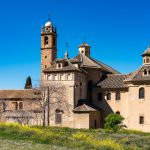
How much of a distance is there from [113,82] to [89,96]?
3957 mm

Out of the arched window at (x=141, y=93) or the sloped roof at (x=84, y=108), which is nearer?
the arched window at (x=141, y=93)

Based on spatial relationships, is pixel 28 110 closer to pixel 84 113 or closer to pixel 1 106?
pixel 1 106

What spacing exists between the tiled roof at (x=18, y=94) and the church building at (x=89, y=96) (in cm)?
14

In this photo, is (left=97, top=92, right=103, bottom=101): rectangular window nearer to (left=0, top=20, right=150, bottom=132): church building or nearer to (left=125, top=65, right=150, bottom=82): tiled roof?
(left=0, top=20, right=150, bottom=132): church building

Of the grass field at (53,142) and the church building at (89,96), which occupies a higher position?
the church building at (89,96)

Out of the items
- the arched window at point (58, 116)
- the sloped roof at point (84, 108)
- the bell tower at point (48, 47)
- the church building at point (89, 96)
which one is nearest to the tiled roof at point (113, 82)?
the church building at point (89, 96)

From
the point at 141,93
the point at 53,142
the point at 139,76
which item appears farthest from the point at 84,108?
the point at 53,142

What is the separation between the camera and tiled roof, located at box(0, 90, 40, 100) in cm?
5600

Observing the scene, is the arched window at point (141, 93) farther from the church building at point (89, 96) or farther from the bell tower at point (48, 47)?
the bell tower at point (48, 47)

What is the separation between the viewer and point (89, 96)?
5519cm

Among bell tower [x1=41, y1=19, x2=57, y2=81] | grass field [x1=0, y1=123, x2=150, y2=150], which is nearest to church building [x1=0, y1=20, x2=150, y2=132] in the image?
bell tower [x1=41, y1=19, x2=57, y2=81]

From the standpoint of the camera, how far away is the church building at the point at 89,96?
49281 mm

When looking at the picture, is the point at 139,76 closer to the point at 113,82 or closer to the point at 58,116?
the point at 113,82

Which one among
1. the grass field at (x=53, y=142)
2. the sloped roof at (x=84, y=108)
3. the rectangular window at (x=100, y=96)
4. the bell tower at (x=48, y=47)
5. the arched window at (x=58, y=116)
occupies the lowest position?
the grass field at (x=53, y=142)
